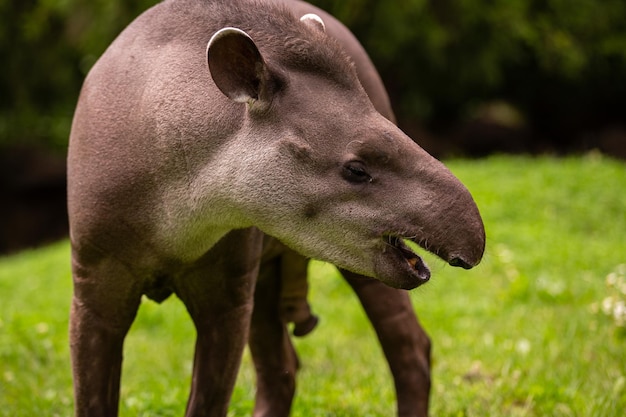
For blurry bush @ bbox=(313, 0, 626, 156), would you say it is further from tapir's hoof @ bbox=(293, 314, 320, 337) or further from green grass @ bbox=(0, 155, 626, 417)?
tapir's hoof @ bbox=(293, 314, 320, 337)

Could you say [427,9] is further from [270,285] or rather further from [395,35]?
[270,285]

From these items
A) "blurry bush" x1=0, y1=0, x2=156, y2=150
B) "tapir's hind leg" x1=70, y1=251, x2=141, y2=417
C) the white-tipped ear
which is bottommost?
"blurry bush" x1=0, y1=0, x2=156, y2=150

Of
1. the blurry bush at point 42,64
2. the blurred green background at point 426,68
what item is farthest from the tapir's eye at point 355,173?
the blurry bush at point 42,64

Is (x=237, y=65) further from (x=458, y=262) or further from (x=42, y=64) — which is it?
(x=42, y=64)

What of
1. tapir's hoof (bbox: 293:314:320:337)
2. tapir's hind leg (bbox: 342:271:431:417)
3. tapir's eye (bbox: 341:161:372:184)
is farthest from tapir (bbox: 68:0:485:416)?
tapir's hoof (bbox: 293:314:320:337)

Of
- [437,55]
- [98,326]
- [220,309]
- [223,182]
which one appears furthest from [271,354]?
[437,55]

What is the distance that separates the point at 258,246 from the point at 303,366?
2.66 m

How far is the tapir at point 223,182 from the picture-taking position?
2.92m

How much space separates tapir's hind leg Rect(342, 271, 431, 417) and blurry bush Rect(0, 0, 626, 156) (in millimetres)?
9500

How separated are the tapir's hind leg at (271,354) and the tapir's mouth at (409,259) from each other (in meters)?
1.50

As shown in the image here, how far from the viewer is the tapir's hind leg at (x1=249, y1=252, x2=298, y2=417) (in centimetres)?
445

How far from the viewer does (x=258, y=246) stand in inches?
139

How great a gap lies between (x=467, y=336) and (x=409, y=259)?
348cm

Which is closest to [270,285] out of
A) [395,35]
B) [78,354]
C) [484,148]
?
[78,354]
